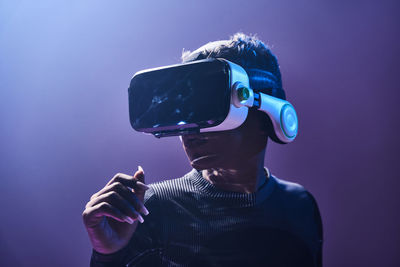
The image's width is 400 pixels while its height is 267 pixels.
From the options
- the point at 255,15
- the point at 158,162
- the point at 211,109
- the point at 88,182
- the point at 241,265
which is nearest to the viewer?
the point at 211,109

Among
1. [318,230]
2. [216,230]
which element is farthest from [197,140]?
[318,230]

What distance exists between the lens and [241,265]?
77 centimetres

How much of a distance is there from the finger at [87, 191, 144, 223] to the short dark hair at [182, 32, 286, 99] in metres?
0.41

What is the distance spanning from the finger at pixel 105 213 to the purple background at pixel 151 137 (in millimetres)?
595

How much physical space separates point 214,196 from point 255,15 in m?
0.72

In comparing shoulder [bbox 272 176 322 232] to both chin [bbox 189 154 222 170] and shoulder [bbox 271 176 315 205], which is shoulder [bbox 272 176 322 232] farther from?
chin [bbox 189 154 222 170]

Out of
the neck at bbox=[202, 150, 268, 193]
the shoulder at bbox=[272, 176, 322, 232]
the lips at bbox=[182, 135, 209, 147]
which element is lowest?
the shoulder at bbox=[272, 176, 322, 232]

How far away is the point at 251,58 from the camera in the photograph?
772mm

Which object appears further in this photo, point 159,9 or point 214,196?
point 159,9

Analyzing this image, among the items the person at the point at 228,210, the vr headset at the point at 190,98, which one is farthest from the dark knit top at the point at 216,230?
the vr headset at the point at 190,98

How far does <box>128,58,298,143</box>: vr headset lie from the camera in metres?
0.58

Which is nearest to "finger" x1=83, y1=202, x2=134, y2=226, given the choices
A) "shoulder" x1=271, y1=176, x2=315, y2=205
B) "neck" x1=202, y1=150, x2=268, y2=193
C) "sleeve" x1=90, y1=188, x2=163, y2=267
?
"sleeve" x1=90, y1=188, x2=163, y2=267

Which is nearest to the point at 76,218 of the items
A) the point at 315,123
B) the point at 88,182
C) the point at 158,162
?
the point at 88,182

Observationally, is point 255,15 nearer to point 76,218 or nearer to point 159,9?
point 159,9
